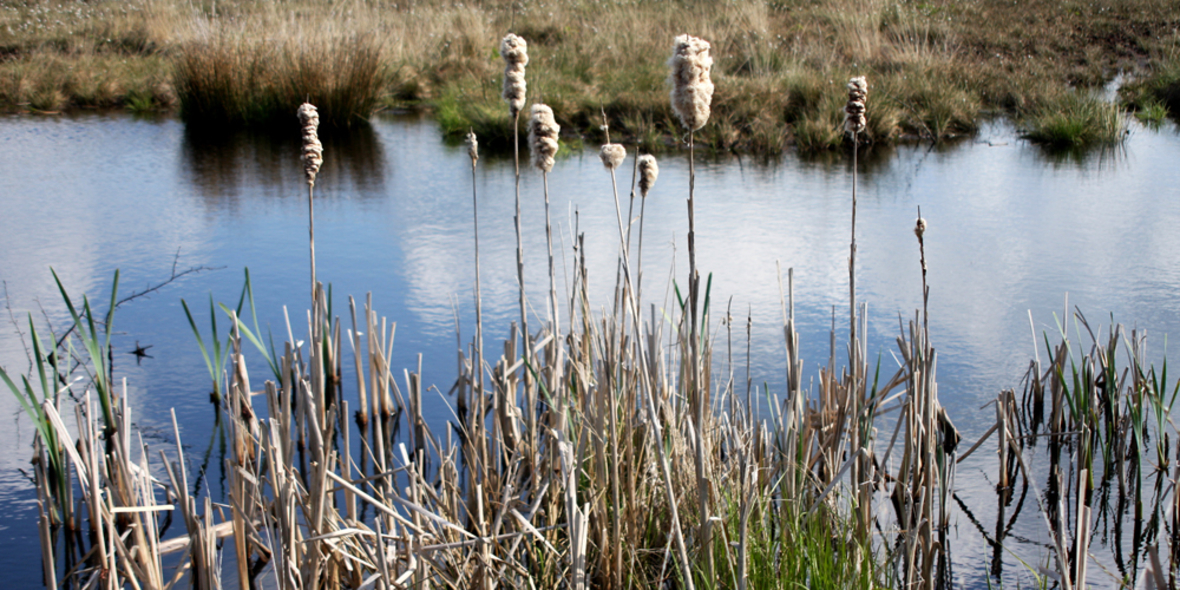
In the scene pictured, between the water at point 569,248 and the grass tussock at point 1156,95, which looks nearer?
the water at point 569,248

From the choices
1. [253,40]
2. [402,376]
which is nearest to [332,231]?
[402,376]

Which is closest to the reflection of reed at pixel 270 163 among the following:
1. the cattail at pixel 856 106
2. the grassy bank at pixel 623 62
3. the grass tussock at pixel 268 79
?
the grass tussock at pixel 268 79

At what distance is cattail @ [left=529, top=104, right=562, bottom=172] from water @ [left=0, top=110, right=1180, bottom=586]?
0.78 feet

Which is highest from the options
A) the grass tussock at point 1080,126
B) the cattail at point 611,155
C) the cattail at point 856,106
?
the grass tussock at point 1080,126

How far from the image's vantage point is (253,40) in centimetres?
660

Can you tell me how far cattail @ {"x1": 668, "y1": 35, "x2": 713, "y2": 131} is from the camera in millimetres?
942

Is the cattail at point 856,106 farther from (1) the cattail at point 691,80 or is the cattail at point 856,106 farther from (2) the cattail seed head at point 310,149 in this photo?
(2) the cattail seed head at point 310,149

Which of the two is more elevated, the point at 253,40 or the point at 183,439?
the point at 253,40

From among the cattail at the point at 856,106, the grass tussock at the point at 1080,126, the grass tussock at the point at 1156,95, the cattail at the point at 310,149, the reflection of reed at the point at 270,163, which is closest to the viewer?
the cattail at the point at 856,106

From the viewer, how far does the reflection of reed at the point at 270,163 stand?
4.48 meters

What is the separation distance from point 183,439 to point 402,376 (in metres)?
0.55

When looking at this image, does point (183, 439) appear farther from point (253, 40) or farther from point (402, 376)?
point (253, 40)

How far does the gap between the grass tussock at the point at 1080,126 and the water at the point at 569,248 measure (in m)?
0.24

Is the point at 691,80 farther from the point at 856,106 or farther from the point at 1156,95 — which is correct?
the point at 1156,95
